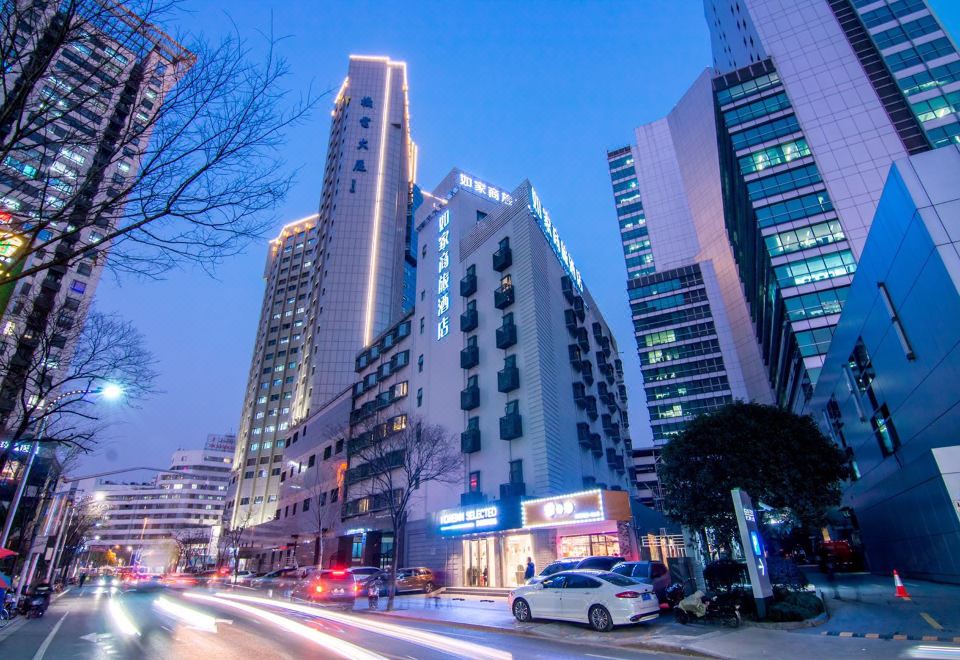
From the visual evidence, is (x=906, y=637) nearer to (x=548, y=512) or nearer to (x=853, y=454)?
(x=548, y=512)

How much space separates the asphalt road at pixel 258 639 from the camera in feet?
36.5

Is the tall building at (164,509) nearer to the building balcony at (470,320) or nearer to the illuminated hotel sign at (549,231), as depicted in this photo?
the building balcony at (470,320)

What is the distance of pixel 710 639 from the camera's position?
11.8 m

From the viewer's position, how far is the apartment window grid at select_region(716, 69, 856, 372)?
45.5m

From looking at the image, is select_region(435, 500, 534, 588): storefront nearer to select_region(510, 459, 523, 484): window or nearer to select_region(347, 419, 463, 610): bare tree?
select_region(510, 459, 523, 484): window

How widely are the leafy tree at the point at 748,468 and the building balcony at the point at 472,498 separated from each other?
49.3 ft

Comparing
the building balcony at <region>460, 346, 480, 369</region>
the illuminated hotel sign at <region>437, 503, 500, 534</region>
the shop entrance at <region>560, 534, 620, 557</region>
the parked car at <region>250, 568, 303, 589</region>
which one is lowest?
the parked car at <region>250, 568, 303, 589</region>

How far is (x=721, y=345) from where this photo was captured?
79.8 metres

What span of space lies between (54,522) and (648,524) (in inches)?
2113

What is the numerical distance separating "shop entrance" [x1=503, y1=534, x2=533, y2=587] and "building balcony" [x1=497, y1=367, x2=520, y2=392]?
9.98 metres

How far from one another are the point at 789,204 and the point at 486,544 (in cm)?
4652

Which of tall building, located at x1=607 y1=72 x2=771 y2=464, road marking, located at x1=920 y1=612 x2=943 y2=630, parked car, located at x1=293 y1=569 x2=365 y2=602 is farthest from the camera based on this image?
tall building, located at x1=607 y1=72 x2=771 y2=464

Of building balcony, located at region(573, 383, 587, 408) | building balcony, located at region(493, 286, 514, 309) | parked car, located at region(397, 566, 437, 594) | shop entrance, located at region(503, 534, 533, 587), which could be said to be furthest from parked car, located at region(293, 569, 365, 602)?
building balcony, located at region(493, 286, 514, 309)

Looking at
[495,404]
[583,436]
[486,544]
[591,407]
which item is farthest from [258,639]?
[591,407]
